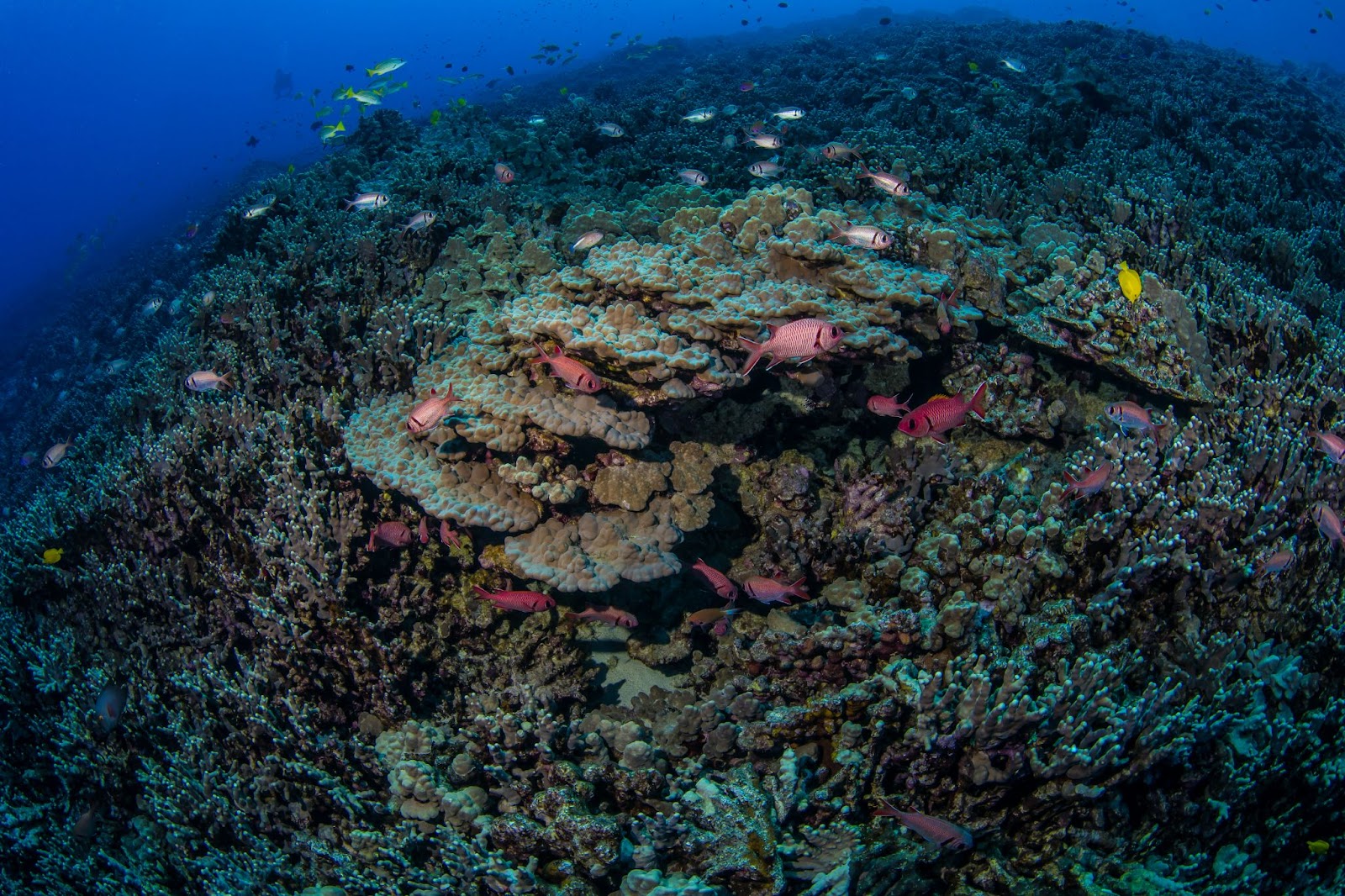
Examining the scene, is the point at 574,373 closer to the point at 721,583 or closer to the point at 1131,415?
the point at 721,583

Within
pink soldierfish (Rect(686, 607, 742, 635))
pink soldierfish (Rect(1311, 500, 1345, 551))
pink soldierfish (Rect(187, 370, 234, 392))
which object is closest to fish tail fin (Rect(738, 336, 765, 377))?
pink soldierfish (Rect(686, 607, 742, 635))

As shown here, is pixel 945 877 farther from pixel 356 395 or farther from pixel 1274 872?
pixel 356 395

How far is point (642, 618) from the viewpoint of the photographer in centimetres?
468

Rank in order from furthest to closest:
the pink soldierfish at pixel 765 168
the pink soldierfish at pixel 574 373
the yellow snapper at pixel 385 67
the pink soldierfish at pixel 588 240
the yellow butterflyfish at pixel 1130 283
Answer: the yellow snapper at pixel 385 67
the pink soldierfish at pixel 765 168
the pink soldierfish at pixel 588 240
the yellow butterflyfish at pixel 1130 283
the pink soldierfish at pixel 574 373

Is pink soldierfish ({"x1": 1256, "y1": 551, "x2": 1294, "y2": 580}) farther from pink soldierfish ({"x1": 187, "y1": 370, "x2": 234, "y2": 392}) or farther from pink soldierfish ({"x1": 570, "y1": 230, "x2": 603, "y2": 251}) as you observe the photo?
pink soldierfish ({"x1": 187, "y1": 370, "x2": 234, "y2": 392})

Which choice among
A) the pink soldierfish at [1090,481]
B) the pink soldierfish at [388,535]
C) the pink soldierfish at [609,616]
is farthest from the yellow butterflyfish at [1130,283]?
the pink soldierfish at [388,535]

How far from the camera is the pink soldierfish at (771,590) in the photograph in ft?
13.2

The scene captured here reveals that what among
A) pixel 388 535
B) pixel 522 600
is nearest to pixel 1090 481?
pixel 522 600

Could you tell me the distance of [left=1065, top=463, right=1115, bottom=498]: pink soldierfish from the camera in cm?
388

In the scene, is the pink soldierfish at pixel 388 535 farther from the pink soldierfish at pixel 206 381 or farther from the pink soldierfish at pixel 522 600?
the pink soldierfish at pixel 206 381

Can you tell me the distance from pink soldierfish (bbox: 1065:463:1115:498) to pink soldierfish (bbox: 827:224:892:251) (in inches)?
86.5

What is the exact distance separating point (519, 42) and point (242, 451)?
121089 mm

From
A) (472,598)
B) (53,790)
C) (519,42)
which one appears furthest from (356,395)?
(519,42)

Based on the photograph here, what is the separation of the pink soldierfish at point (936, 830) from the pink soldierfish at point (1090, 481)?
2.30 metres
